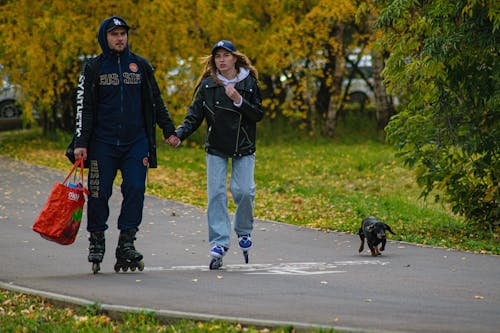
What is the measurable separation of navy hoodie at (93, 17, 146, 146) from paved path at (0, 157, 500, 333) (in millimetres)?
1103

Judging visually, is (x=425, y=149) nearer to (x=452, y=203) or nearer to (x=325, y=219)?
(x=452, y=203)

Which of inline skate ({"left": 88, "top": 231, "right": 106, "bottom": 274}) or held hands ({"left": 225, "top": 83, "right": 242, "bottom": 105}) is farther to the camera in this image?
held hands ({"left": 225, "top": 83, "right": 242, "bottom": 105})

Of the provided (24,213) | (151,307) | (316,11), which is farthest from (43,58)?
(151,307)

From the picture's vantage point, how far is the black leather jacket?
9547 millimetres

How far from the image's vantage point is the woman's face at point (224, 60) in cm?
949

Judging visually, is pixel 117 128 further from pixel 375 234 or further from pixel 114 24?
pixel 375 234

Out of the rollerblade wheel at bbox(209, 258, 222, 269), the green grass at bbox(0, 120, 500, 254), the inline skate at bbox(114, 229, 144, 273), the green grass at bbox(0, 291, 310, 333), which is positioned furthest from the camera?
the green grass at bbox(0, 120, 500, 254)

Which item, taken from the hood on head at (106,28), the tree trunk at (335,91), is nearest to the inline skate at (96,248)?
the hood on head at (106,28)

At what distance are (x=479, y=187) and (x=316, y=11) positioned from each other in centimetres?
1526

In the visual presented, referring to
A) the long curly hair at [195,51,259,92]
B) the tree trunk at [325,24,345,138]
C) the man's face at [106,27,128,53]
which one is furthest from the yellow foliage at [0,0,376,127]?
the man's face at [106,27,128,53]

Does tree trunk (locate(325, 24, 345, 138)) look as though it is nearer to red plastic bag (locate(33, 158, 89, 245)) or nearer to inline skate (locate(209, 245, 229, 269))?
inline skate (locate(209, 245, 229, 269))

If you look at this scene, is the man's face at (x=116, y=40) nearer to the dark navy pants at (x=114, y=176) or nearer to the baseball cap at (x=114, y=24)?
the baseball cap at (x=114, y=24)

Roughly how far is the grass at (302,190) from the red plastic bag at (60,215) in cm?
82

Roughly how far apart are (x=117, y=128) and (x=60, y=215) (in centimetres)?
81
